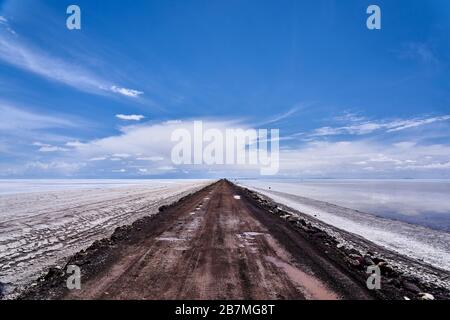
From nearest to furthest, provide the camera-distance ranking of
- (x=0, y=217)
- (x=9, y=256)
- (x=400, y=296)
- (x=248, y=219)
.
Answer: (x=400, y=296)
(x=9, y=256)
(x=248, y=219)
(x=0, y=217)

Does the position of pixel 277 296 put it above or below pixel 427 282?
above

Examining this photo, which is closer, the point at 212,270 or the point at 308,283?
the point at 308,283

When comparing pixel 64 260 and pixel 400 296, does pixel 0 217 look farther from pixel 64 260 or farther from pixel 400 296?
pixel 400 296
